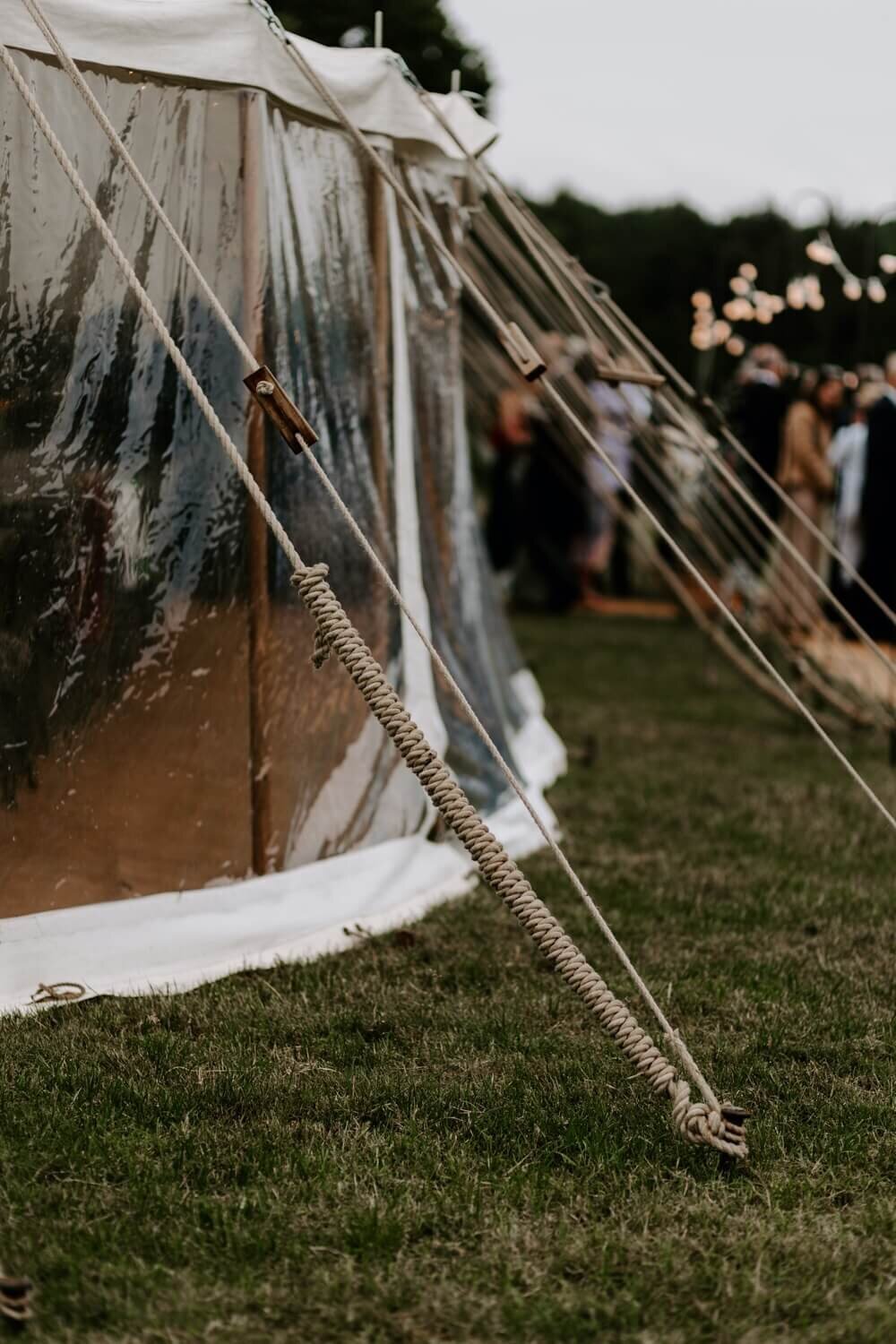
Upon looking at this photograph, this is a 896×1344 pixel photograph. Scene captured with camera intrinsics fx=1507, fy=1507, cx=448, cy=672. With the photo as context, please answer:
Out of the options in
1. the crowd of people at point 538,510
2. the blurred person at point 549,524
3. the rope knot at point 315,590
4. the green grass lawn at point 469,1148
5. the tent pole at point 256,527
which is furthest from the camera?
the blurred person at point 549,524

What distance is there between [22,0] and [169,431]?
997mm

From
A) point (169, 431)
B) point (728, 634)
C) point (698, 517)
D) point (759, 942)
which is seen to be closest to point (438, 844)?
point (759, 942)

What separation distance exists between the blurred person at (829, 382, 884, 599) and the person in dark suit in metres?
0.14

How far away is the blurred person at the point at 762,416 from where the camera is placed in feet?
32.1

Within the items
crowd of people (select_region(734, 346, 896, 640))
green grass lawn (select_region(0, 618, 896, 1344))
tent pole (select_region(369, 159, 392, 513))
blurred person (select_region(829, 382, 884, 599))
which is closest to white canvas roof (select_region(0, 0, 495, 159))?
tent pole (select_region(369, 159, 392, 513))

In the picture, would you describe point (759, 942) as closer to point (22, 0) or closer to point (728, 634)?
point (22, 0)

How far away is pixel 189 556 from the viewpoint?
12.2 feet

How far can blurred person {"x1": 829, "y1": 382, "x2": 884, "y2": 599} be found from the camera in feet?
32.0

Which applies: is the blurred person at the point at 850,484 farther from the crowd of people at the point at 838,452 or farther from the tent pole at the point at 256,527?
the tent pole at the point at 256,527

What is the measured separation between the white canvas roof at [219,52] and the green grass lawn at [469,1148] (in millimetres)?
2136

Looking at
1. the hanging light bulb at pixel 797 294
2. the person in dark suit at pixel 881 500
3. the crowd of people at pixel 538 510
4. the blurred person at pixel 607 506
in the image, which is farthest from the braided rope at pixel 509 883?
the crowd of people at pixel 538 510

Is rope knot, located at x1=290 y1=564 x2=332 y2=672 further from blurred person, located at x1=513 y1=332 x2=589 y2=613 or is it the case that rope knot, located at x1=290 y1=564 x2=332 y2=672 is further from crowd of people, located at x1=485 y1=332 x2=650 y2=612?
blurred person, located at x1=513 y1=332 x2=589 y2=613

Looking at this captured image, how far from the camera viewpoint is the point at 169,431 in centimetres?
365

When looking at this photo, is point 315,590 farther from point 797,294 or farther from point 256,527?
point 797,294
